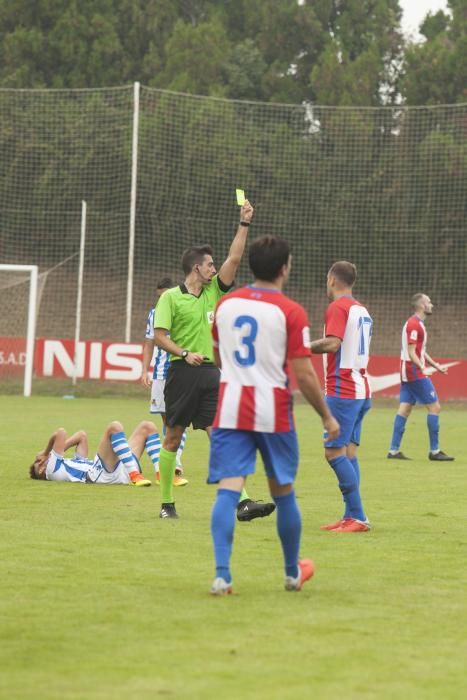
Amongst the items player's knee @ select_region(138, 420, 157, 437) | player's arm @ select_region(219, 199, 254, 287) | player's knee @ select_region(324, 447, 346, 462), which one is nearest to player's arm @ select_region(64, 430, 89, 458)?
player's knee @ select_region(138, 420, 157, 437)

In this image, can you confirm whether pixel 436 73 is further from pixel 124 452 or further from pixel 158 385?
pixel 124 452

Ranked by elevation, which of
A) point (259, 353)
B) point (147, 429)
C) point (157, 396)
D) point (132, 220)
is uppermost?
point (132, 220)

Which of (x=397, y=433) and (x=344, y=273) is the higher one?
(x=344, y=273)

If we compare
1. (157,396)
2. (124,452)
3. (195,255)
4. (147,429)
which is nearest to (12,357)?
(157,396)

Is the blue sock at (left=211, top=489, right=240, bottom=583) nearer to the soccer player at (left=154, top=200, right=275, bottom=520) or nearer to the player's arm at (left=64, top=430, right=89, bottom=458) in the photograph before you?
the soccer player at (left=154, top=200, right=275, bottom=520)

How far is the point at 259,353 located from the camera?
6.66 meters

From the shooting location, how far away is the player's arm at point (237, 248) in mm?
8789

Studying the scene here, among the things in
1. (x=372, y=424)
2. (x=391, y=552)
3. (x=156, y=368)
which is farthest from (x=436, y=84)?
(x=391, y=552)

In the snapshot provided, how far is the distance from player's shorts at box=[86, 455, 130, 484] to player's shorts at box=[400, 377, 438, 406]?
19.0ft

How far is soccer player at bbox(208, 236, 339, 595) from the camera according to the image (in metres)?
6.62

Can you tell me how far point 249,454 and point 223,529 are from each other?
405 mm

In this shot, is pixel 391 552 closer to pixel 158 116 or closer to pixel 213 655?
pixel 213 655

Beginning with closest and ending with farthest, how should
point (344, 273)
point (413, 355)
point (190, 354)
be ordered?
point (344, 273), point (190, 354), point (413, 355)

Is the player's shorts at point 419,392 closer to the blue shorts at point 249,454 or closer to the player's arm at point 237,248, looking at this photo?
the player's arm at point 237,248
